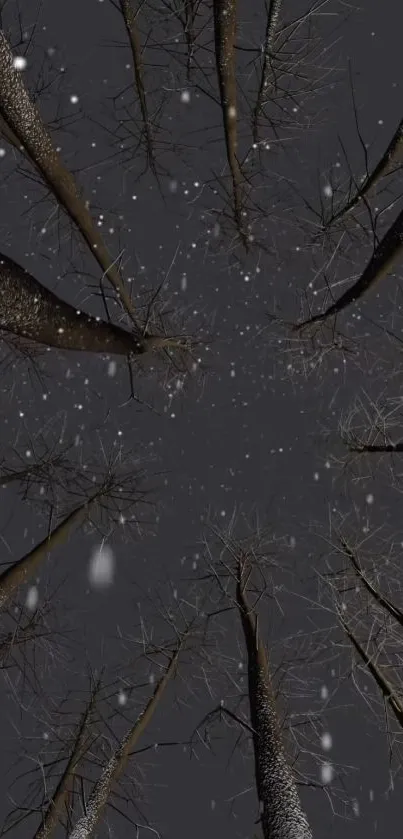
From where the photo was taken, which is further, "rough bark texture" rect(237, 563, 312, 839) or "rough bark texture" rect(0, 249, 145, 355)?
"rough bark texture" rect(0, 249, 145, 355)

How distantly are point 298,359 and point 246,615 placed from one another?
4.70m

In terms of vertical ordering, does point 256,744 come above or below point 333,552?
below

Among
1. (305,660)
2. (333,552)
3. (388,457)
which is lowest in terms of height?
(305,660)

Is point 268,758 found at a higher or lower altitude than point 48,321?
lower

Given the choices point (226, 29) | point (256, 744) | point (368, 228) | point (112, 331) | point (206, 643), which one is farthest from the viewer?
point (206, 643)

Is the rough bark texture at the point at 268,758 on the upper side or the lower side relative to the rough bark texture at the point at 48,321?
lower

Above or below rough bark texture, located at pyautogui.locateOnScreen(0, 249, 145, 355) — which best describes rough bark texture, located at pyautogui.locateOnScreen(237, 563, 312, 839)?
below

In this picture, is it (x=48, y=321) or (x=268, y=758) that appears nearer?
(x=268, y=758)

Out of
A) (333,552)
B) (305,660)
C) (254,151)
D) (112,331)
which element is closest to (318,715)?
(305,660)

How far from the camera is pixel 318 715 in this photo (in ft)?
31.2

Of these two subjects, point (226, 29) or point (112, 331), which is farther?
point (112, 331)

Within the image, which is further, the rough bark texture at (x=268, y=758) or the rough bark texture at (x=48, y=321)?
Result: the rough bark texture at (x=48, y=321)

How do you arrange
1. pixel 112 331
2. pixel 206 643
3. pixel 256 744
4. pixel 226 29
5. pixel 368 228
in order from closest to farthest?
pixel 226 29
pixel 256 744
pixel 112 331
pixel 368 228
pixel 206 643

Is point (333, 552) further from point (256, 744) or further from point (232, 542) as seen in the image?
point (256, 744)
